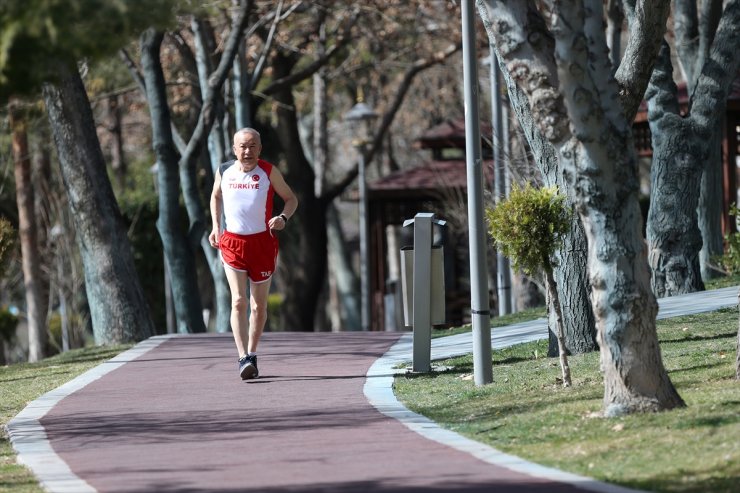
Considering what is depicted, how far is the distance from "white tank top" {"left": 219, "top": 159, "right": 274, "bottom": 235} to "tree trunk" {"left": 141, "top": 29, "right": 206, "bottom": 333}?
806cm

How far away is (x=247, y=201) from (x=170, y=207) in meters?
8.30

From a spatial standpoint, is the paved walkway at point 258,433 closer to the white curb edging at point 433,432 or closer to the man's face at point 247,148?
the white curb edging at point 433,432

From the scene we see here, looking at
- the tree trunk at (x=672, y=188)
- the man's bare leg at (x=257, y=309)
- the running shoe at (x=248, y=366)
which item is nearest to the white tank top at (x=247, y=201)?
the man's bare leg at (x=257, y=309)

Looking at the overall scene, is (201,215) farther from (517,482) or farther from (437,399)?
(517,482)

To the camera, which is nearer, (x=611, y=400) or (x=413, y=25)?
(x=611, y=400)

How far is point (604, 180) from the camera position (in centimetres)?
854

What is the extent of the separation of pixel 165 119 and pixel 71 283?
12145 mm

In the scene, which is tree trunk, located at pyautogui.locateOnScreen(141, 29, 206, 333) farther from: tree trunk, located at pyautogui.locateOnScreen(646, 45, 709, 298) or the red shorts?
the red shorts

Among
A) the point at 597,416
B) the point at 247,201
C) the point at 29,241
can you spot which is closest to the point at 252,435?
the point at 597,416

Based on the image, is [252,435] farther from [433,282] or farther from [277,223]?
[433,282]

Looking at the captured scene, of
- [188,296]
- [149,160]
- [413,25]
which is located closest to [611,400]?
[188,296]

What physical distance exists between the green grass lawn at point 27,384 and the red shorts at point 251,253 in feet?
6.63

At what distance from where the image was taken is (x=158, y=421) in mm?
10008

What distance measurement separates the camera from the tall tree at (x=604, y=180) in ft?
27.8
